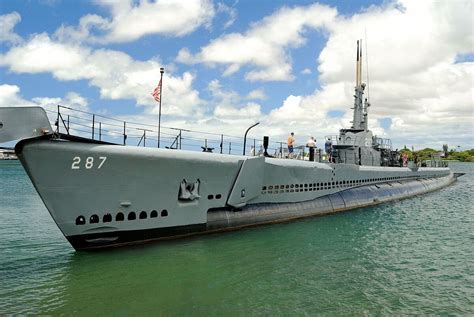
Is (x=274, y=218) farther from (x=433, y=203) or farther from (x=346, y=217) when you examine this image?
(x=433, y=203)

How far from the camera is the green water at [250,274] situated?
7625mm

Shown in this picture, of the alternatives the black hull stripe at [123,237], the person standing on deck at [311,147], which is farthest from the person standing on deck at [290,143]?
the black hull stripe at [123,237]

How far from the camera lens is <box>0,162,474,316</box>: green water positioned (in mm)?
7625

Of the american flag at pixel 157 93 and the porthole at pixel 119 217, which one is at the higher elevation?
the american flag at pixel 157 93

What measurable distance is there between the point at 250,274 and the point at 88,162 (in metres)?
5.27

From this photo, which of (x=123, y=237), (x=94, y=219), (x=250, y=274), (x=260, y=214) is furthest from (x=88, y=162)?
(x=260, y=214)

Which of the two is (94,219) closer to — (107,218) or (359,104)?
(107,218)

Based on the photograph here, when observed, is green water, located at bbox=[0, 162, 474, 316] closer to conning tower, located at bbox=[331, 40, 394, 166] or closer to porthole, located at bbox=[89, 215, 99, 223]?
porthole, located at bbox=[89, 215, 99, 223]

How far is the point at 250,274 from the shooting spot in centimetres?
950

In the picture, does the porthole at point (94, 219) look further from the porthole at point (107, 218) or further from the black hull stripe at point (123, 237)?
the black hull stripe at point (123, 237)

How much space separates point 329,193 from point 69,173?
43.8 ft

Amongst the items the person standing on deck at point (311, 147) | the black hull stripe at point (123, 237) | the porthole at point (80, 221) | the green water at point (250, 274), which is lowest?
the green water at point (250, 274)

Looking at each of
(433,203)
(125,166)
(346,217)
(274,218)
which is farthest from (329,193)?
(125,166)

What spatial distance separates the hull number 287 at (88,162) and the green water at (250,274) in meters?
2.51
